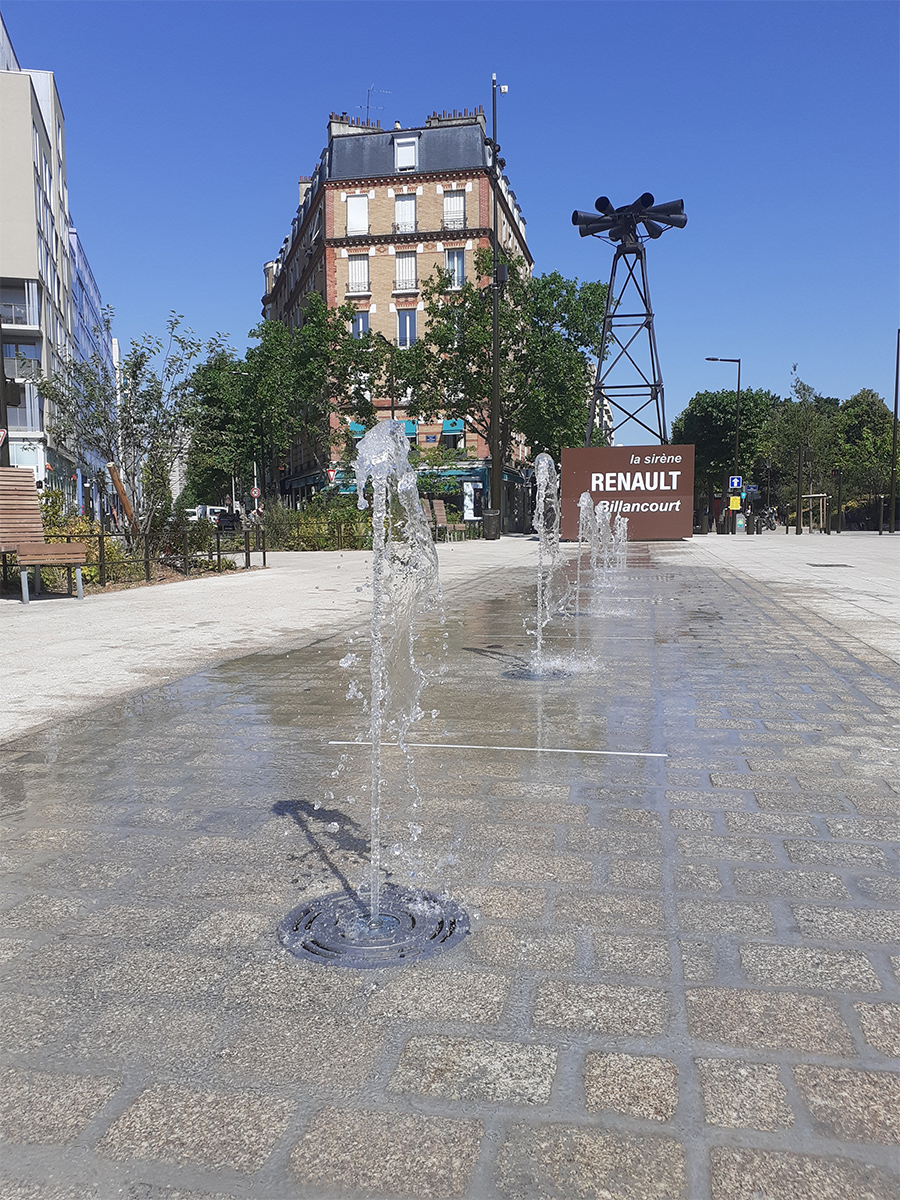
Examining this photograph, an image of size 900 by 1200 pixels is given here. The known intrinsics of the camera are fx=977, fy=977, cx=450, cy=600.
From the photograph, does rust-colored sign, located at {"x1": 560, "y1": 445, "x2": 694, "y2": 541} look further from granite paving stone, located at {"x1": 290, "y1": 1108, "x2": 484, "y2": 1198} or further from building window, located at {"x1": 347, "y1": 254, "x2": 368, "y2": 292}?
granite paving stone, located at {"x1": 290, "y1": 1108, "x2": 484, "y2": 1198}

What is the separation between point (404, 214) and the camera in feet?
154

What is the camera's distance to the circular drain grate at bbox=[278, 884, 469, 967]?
2.71 metres

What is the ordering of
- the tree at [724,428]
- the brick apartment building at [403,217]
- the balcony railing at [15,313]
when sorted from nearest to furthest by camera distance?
the balcony railing at [15,313]
the brick apartment building at [403,217]
the tree at [724,428]

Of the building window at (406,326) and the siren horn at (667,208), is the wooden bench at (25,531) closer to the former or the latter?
the siren horn at (667,208)

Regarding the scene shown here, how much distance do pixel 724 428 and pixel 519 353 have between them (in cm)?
2999

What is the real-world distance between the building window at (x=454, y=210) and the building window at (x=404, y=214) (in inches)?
63.7

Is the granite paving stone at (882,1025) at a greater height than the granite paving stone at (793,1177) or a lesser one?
greater

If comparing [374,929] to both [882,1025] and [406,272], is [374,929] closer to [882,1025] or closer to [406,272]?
[882,1025]

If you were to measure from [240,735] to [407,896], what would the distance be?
8.05ft

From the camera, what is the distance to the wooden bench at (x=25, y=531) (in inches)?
456

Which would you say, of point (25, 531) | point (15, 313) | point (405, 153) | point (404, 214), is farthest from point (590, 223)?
point (25, 531)

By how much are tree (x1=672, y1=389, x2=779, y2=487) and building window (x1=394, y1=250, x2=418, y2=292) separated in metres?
27.8

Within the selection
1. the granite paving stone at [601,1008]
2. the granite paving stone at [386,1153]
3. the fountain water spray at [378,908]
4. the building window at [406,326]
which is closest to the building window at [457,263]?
the building window at [406,326]

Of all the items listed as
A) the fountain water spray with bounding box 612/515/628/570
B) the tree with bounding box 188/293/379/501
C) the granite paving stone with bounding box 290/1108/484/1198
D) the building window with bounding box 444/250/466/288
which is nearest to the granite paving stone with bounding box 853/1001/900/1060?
the granite paving stone with bounding box 290/1108/484/1198
